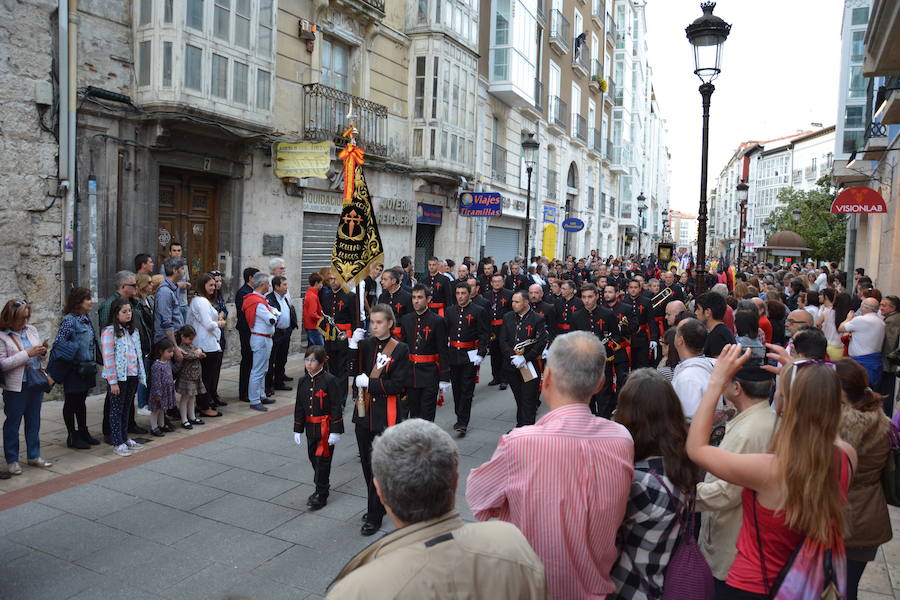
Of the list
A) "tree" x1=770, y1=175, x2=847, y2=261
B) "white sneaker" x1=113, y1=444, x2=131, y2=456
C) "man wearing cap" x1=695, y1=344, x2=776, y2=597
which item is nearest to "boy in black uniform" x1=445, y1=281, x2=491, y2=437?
"white sneaker" x1=113, y1=444, x2=131, y2=456

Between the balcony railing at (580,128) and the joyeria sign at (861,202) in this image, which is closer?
the joyeria sign at (861,202)

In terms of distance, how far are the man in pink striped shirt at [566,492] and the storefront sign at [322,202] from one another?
41.6ft

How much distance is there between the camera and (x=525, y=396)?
8.27m

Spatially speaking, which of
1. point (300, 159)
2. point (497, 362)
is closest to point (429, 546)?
point (497, 362)

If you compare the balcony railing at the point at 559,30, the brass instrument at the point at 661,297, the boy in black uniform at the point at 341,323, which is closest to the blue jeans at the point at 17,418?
the boy in black uniform at the point at 341,323

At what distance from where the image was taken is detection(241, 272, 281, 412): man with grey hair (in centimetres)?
980

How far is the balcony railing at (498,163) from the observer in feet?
80.9

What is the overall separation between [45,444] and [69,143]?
14.2 feet

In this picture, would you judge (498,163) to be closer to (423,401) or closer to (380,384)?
(423,401)

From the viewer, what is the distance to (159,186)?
37.8ft

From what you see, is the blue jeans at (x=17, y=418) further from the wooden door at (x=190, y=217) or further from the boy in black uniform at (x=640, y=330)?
the boy in black uniform at (x=640, y=330)

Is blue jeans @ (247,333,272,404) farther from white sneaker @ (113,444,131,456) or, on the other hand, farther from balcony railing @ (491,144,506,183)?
balcony railing @ (491,144,506,183)

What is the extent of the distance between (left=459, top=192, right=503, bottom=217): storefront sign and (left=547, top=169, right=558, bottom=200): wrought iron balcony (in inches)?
445

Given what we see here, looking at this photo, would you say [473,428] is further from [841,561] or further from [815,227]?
[815,227]
